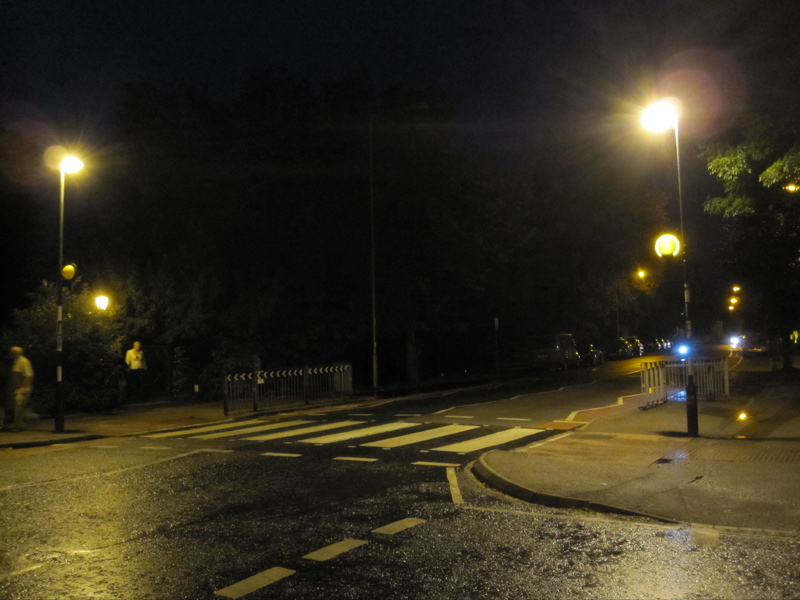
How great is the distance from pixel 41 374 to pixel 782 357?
3205 centimetres

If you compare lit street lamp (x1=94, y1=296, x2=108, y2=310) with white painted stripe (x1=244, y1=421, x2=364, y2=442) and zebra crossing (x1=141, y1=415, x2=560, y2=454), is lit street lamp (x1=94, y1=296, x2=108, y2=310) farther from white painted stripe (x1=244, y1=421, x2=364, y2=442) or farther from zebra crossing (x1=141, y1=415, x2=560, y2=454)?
white painted stripe (x1=244, y1=421, x2=364, y2=442)

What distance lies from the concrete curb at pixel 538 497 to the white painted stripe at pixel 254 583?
367 cm

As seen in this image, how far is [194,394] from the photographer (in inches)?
987

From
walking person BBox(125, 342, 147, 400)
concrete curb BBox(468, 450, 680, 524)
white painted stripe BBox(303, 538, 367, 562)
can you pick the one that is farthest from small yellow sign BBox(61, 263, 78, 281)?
white painted stripe BBox(303, 538, 367, 562)

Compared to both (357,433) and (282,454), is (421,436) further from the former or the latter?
(282,454)

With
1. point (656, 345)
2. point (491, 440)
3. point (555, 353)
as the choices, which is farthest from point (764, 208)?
point (656, 345)

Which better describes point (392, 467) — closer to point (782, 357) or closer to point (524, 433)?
point (524, 433)

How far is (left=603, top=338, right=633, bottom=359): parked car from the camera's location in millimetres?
56250

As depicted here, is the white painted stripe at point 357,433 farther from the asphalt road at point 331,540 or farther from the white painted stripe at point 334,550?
the white painted stripe at point 334,550

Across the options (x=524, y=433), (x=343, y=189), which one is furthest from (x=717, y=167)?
(x=343, y=189)

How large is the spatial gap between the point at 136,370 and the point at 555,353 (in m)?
24.2

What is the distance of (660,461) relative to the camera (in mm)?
11086

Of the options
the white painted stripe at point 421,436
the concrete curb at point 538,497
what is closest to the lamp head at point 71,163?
the white painted stripe at point 421,436

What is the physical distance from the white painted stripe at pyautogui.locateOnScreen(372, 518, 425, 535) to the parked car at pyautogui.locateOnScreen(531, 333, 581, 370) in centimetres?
3435
